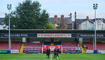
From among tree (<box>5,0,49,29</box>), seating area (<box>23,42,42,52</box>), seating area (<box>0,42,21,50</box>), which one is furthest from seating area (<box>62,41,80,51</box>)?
tree (<box>5,0,49,29</box>)

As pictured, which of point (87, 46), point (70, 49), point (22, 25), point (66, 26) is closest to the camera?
point (70, 49)

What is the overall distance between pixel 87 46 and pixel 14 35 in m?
16.5

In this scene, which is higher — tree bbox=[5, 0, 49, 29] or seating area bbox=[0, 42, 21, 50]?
tree bbox=[5, 0, 49, 29]

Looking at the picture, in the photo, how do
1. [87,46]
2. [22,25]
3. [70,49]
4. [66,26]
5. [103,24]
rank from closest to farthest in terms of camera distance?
[70,49]
[87,46]
[22,25]
[103,24]
[66,26]

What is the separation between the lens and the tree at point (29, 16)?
77188 mm

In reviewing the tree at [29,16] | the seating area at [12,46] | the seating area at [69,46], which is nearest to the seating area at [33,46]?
the seating area at [12,46]

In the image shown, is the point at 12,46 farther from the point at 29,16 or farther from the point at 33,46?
the point at 29,16

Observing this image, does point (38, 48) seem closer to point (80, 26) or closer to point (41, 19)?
point (41, 19)

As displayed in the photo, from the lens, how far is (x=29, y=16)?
79.5 meters

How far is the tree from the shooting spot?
3039 inches

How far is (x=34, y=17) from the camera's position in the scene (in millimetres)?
80375

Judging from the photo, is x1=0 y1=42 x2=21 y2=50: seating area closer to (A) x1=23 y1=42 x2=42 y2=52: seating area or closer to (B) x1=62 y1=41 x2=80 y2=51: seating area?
(A) x1=23 y1=42 x2=42 y2=52: seating area

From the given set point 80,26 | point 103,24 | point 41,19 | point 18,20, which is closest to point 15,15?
point 18,20

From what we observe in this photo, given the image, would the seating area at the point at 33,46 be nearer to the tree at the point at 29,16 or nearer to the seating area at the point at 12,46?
the seating area at the point at 12,46
